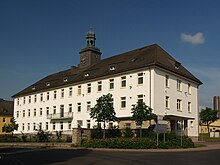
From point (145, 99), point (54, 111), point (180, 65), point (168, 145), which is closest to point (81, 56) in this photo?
point (54, 111)

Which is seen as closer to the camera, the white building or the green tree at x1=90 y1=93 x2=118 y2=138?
the green tree at x1=90 y1=93 x2=118 y2=138

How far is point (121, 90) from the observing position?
41188 millimetres

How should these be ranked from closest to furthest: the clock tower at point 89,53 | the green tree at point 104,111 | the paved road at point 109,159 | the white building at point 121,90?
1. the paved road at point 109,159
2. the green tree at point 104,111
3. the white building at point 121,90
4. the clock tower at point 89,53

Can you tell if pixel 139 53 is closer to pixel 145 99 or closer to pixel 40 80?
pixel 145 99

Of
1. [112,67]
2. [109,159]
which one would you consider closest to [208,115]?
[112,67]

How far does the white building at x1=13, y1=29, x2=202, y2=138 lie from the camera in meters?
38.6

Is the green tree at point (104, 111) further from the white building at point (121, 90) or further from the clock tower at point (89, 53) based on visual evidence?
the clock tower at point (89, 53)

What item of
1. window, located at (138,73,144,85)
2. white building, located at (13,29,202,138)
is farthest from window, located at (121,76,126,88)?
window, located at (138,73,144,85)

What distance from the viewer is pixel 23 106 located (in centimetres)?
6306

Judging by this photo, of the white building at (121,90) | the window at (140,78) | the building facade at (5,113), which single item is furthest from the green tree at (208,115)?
the building facade at (5,113)

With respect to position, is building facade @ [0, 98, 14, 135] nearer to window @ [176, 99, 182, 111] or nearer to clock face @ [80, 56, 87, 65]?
clock face @ [80, 56, 87, 65]

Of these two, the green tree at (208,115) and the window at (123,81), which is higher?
the window at (123,81)

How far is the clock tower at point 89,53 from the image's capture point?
184ft

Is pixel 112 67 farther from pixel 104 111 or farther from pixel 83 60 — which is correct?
pixel 83 60
